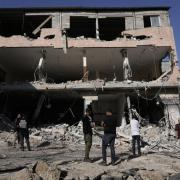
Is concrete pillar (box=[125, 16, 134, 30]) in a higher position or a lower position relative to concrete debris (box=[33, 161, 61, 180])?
higher

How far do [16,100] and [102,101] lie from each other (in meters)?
6.19

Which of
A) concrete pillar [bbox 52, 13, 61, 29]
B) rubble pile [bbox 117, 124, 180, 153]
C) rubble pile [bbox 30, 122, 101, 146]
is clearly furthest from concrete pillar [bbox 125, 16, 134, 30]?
rubble pile [bbox 30, 122, 101, 146]

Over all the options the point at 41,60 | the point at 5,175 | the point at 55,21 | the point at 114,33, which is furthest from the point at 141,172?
the point at 114,33

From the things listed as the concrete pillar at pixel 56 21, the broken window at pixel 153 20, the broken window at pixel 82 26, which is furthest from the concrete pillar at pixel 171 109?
the concrete pillar at pixel 56 21

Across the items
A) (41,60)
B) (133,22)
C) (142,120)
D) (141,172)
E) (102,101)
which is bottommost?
(141,172)

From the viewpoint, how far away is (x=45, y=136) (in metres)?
18.2

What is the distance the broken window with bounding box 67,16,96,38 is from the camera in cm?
2492

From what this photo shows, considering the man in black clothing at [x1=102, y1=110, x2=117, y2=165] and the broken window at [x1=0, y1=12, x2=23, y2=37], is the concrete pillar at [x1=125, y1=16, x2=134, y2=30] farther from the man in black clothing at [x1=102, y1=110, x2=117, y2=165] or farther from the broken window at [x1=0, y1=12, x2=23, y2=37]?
the man in black clothing at [x1=102, y1=110, x2=117, y2=165]

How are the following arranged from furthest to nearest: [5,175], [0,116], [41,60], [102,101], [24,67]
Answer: [24,67] → [102,101] → [41,60] → [0,116] → [5,175]

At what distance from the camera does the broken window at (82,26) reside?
2492 cm

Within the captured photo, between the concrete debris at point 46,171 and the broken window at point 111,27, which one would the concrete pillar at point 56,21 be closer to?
the broken window at point 111,27

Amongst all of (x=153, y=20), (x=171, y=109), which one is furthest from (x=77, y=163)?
(x=153, y=20)

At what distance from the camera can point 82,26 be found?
2592 centimetres

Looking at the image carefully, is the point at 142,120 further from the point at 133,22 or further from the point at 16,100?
the point at 16,100
